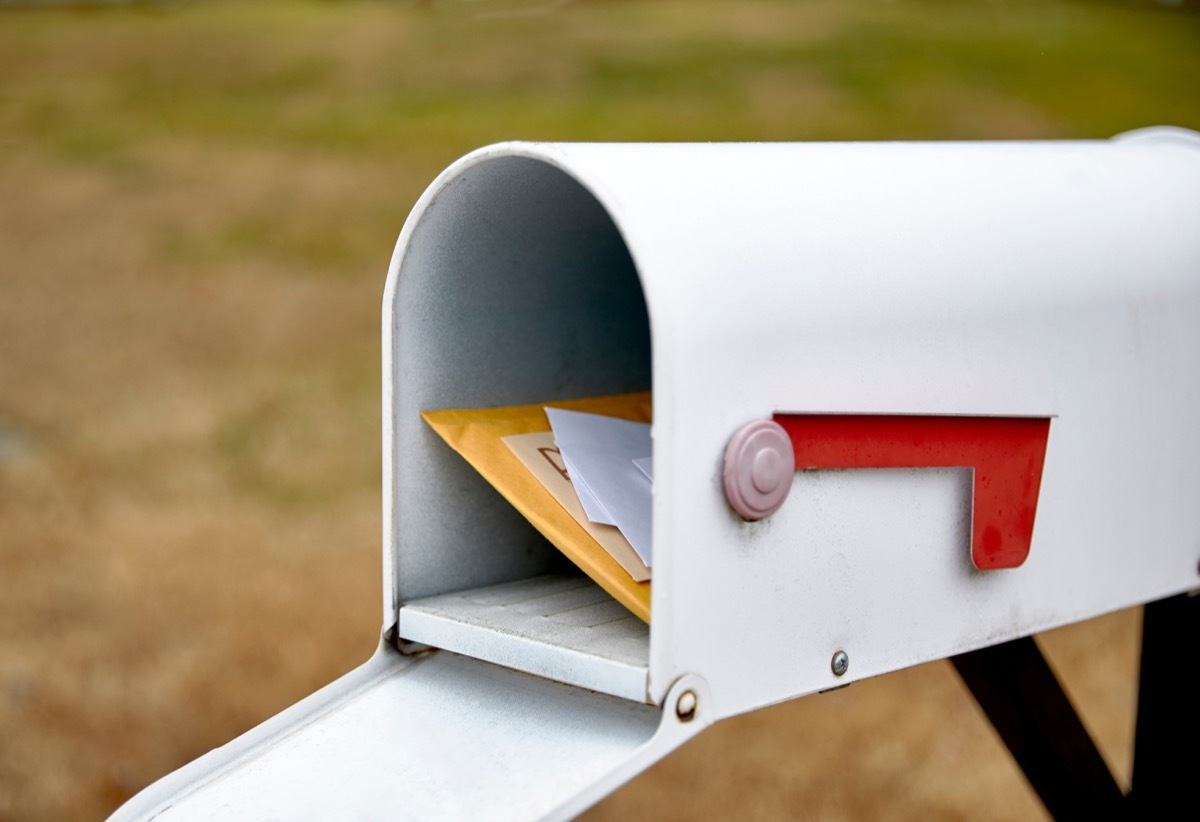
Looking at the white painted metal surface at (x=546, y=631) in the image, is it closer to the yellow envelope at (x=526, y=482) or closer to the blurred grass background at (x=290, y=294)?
the yellow envelope at (x=526, y=482)

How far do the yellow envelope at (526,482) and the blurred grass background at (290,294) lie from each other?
6.52ft

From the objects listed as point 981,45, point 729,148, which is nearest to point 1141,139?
point 729,148

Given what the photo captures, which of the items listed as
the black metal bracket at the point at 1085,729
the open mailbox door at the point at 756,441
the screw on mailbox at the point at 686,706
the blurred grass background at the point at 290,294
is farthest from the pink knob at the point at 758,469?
the blurred grass background at the point at 290,294

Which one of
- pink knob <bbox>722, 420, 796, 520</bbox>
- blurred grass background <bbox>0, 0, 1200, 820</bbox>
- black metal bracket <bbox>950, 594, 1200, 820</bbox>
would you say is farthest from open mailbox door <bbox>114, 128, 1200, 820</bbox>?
blurred grass background <bbox>0, 0, 1200, 820</bbox>

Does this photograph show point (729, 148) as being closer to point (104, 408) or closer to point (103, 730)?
point (103, 730)

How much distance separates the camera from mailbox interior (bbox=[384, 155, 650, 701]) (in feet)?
3.64

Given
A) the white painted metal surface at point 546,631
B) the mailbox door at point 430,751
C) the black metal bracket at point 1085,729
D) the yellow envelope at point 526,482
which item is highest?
the yellow envelope at point 526,482

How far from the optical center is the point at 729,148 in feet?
3.64

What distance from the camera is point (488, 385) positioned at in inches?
50.3

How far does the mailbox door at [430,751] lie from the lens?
951mm

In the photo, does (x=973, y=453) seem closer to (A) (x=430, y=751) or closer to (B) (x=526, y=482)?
(B) (x=526, y=482)

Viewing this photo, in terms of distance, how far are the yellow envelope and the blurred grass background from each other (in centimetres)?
199

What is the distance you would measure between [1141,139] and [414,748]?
117 centimetres

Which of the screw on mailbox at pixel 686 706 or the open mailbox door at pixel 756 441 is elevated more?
the open mailbox door at pixel 756 441
